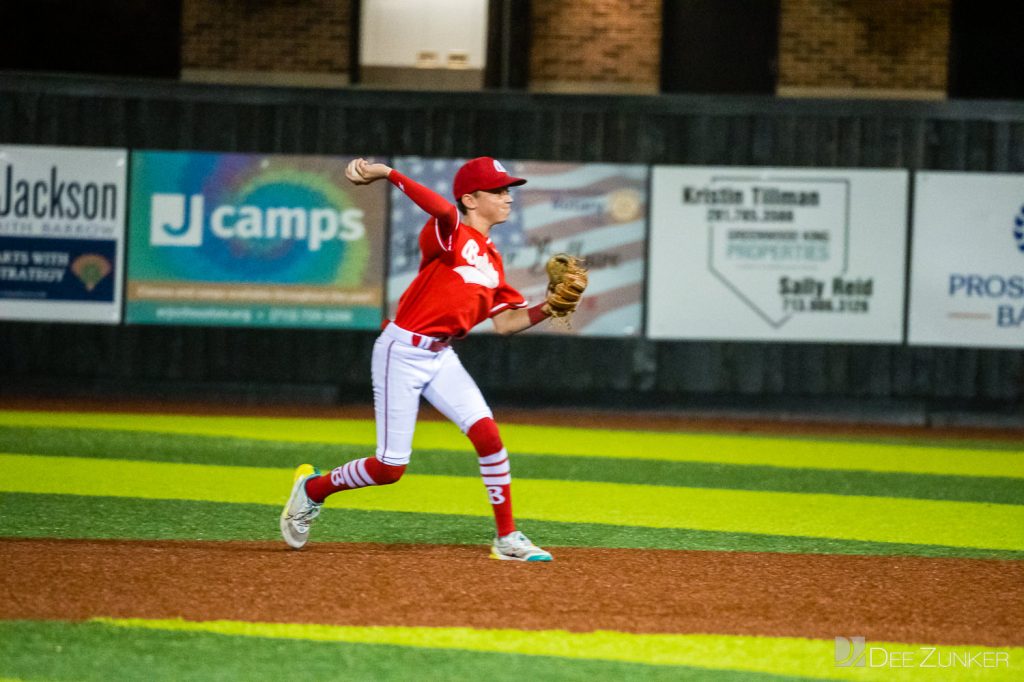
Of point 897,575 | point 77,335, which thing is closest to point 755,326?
point 77,335

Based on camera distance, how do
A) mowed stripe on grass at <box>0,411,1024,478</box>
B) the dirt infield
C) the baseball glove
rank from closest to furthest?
the dirt infield
the baseball glove
mowed stripe on grass at <box>0,411,1024,478</box>

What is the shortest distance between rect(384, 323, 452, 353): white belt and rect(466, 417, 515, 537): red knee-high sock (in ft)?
1.49

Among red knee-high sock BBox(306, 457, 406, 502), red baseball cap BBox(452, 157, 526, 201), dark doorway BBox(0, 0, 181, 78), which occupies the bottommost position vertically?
red knee-high sock BBox(306, 457, 406, 502)

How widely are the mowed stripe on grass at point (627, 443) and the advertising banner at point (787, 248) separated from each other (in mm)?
2441

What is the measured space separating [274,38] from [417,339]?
13.4m

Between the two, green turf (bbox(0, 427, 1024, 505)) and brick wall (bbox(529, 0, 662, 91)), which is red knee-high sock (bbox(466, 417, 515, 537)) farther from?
brick wall (bbox(529, 0, 662, 91))

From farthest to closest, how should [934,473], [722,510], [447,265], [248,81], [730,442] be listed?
[248,81]
[730,442]
[934,473]
[722,510]
[447,265]

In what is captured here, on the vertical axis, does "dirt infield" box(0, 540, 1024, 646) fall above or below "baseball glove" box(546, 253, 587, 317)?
below

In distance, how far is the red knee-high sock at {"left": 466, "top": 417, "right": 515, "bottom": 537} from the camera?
7.01m

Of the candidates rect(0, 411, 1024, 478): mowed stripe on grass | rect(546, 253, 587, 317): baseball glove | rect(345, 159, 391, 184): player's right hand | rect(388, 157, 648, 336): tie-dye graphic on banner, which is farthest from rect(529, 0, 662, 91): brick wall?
rect(345, 159, 391, 184): player's right hand

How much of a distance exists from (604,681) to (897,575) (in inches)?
113

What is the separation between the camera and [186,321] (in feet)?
57.7

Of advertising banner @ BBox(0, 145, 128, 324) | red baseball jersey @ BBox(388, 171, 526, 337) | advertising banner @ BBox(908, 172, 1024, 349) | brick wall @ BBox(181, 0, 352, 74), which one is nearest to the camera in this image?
red baseball jersey @ BBox(388, 171, 526, 337)

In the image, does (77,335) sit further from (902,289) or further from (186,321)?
(902,289)
